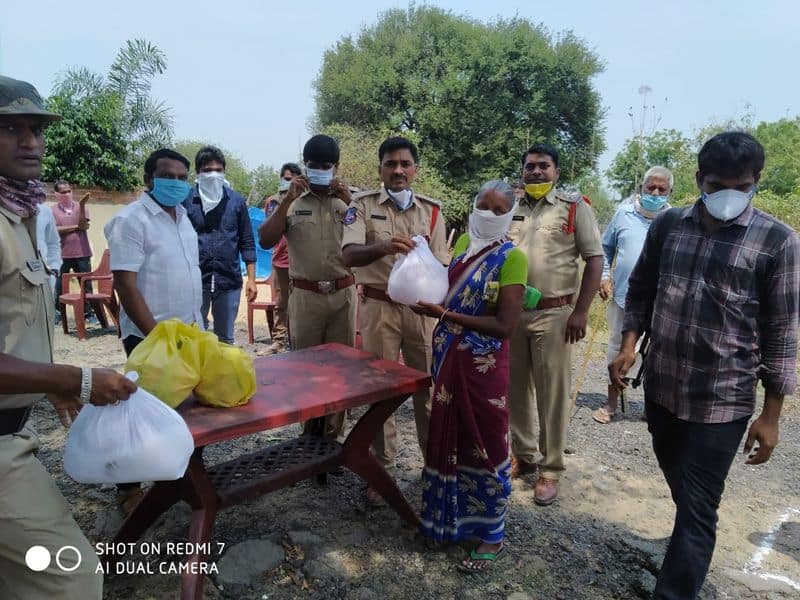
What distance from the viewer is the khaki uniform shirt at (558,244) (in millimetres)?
3449

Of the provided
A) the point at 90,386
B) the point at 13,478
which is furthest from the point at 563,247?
the point at 13,478

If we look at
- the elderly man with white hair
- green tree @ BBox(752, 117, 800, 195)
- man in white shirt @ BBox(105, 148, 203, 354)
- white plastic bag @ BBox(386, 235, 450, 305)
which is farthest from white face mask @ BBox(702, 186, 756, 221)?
green tree @ BBox(752, 117, 800, 195)

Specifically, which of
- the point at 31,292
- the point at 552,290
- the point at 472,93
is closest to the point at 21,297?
the point at 31,292

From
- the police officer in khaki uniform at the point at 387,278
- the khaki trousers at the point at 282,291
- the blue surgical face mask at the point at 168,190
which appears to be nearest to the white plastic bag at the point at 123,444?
the blue surgical face mask at the point at 168,190

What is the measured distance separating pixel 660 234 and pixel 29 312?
245 cm

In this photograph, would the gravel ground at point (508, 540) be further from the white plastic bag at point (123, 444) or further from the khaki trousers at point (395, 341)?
the white plastic bag at point (123, 444)

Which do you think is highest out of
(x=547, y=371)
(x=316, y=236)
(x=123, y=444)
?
(x=316, y=236)

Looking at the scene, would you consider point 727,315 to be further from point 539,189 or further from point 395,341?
point 395,341

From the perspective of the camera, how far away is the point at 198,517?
94.3 inches

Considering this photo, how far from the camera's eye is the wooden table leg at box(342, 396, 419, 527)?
115 inches

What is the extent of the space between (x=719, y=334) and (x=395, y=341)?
174 centimetres

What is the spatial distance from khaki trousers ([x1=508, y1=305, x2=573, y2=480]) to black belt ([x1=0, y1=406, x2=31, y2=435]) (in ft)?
8.50

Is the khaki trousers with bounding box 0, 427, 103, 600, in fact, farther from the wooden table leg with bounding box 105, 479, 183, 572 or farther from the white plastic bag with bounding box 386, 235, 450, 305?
the white plastic bag with bounding box 386, 235, 450, 305

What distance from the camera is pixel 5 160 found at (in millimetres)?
1688
